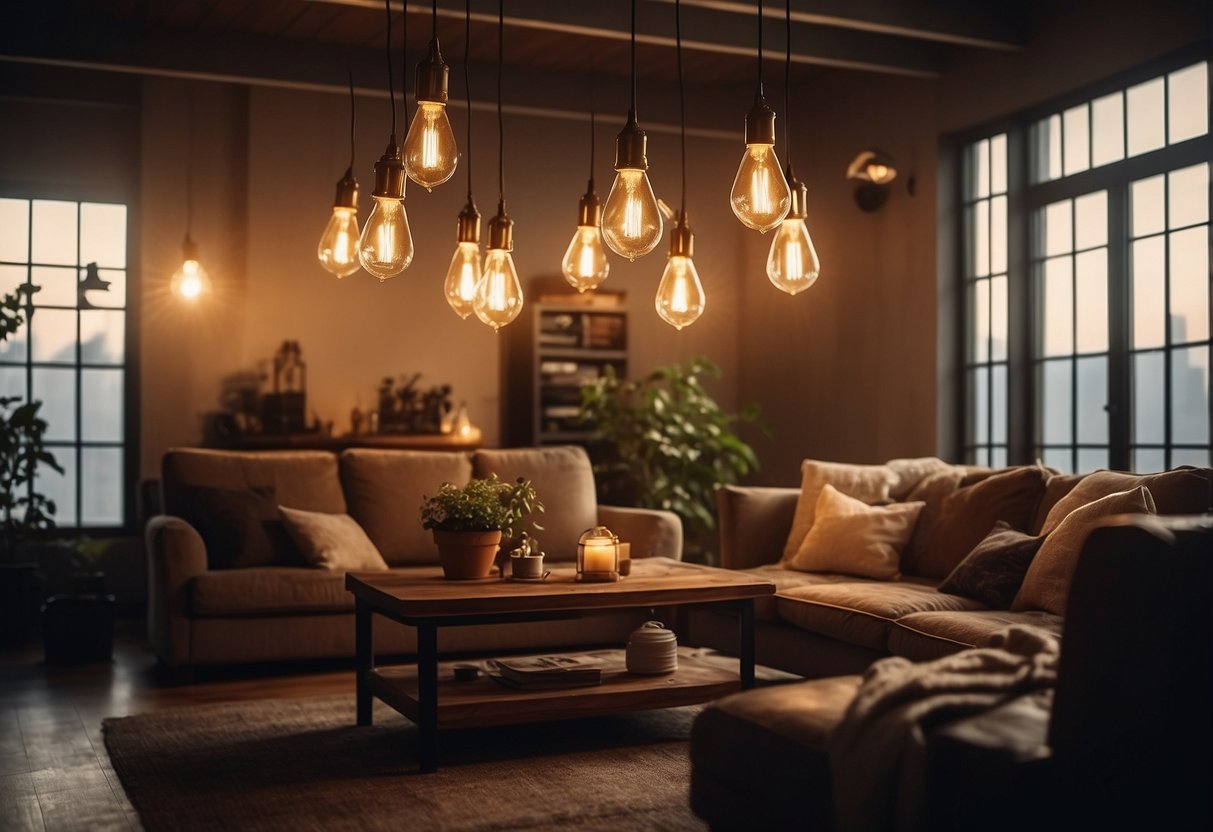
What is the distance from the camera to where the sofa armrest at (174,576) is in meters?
5.00

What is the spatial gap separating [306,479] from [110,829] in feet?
9.21

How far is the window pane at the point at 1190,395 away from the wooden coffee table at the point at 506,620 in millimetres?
2331

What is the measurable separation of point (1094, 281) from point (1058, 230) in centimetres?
37

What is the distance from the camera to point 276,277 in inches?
298

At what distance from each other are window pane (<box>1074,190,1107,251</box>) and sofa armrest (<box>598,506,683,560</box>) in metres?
2.36

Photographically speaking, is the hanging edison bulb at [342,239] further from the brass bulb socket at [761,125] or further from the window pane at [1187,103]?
the window pane at [1187,103]

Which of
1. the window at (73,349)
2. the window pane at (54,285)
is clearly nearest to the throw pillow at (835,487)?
the window at (73,349)

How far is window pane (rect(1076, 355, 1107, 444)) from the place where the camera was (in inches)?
231

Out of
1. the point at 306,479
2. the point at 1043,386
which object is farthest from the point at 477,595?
the point at 1043,386

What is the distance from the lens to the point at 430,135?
125 inches

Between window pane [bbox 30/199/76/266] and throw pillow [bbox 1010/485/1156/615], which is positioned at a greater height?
window pane [bbox 30/199/76/266]

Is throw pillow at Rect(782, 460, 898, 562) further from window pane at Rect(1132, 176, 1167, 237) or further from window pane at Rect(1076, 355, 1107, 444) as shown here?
window pane at Rect(1132, 176, 1167, 237)

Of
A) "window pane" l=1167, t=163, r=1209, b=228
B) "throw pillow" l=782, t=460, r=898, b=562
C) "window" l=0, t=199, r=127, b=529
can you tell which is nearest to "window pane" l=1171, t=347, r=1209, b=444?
"window pane" l=1167, t=163, r=1209, b=228

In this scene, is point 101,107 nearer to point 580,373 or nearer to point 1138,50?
point 580,373
